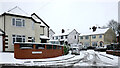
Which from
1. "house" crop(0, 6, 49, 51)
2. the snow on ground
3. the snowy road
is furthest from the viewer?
"house" crop(0, 6, 49, 51)

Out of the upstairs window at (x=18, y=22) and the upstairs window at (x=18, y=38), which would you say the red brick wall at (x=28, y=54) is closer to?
the upstairs window at (x=18, y=38)

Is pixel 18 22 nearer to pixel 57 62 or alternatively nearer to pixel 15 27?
pixel 15 27

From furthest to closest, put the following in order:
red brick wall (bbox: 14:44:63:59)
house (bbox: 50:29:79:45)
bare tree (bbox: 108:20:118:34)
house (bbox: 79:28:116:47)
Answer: bare tree (bbox: 108:20:118:34)
house (bbox: 50:29:79:45)
house (bbox: 79:28:116:47)
red brick wall (bbox: 14:44:63:59)

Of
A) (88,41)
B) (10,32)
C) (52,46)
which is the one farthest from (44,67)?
(88,41)

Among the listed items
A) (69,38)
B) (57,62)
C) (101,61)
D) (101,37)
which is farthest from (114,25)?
(57,62)

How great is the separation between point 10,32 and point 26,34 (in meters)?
2.67

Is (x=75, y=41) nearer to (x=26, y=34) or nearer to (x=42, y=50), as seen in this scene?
(x=26, y=34)

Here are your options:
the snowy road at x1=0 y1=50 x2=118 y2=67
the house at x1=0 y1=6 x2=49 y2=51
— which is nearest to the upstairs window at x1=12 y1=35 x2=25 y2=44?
the house at x1=0 y1=6 x2=49 y2=51

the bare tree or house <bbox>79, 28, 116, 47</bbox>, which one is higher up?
the bare tree

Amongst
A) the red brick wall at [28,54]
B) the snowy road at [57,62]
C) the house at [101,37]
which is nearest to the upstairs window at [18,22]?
the snowy road at [57,62]

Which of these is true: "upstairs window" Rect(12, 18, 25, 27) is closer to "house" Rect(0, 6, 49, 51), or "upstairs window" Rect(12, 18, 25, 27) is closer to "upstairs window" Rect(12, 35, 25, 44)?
"house" Rect(0, 6, 49, 51)

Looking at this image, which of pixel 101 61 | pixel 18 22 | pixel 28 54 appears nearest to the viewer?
pixel 28 54

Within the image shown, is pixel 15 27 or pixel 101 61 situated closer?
pixel 101 61

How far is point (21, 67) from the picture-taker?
31.7 ft
